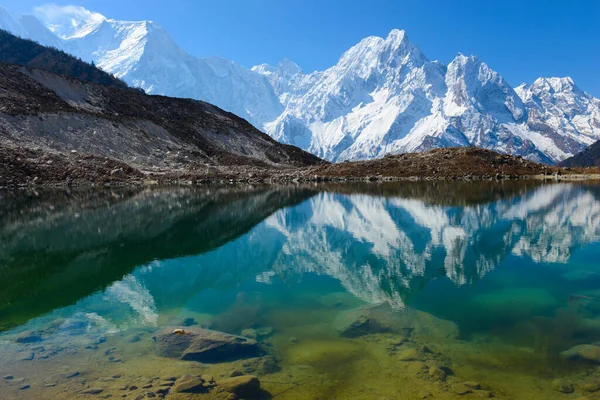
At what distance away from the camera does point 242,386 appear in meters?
9.70

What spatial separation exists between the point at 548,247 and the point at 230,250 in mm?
18691

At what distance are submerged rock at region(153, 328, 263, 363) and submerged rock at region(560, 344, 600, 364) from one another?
8.03 m

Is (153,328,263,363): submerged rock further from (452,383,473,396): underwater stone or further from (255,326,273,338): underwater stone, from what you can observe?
(452,383,473,396): underwater stone

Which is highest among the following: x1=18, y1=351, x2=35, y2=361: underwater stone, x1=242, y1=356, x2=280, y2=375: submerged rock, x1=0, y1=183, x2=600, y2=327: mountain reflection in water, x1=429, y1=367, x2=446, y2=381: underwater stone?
x1=0, y1=183, x2=600, y2=327: mountain reflection in water

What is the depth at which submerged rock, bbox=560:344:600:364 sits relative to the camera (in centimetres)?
1071

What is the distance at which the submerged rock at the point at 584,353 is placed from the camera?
1071cm

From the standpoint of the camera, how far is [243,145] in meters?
123

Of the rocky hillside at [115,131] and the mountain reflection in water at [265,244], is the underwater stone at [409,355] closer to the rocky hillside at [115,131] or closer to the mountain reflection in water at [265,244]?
the mountain reflection in water at [265,244]

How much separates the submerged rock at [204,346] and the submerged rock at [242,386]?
4.32ft

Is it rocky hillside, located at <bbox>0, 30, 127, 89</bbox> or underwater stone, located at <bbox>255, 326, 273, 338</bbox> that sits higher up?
rocky hillside, located at <bbox>0, 30, 127, 89</bbox>

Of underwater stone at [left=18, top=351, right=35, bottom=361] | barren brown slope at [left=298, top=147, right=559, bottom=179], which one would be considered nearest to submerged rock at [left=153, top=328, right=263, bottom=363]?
underwater stone at [left=18, top=351, right=35, bottom=361]

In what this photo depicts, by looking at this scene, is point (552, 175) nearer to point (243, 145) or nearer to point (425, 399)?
point (243, 145)

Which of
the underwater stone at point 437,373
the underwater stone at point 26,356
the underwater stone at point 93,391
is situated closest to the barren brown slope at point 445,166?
the underwater stone at point 437,373

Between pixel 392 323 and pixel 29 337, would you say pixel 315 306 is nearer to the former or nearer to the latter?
pixel 392 323
